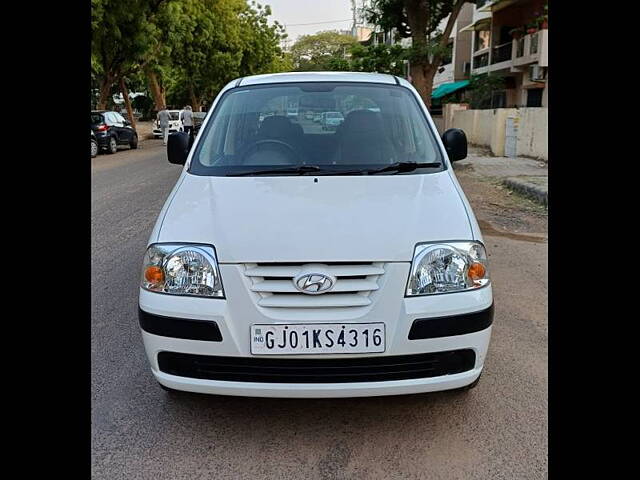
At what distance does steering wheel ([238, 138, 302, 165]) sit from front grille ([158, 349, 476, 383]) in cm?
140

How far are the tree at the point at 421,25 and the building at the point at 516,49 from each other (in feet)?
23.8

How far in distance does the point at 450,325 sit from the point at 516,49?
28.3 m

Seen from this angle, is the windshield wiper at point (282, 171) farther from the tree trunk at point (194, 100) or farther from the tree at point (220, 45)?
the tree trunk at point (194, 100)

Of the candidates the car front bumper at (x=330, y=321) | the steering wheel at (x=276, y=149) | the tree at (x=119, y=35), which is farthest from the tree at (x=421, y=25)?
the car front bumper at (x=330, y=321)

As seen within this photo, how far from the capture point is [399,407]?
115 inches

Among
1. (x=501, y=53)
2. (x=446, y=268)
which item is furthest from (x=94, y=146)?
(x=501, y=53)

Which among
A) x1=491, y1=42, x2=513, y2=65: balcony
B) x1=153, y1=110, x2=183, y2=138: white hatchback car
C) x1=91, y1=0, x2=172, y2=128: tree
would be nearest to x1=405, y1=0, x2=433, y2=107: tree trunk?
x1=91, y1=0, x2=172, y2=128: tree

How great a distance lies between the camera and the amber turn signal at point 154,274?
2.59 m

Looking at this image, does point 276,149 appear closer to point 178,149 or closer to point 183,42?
point 178,149
